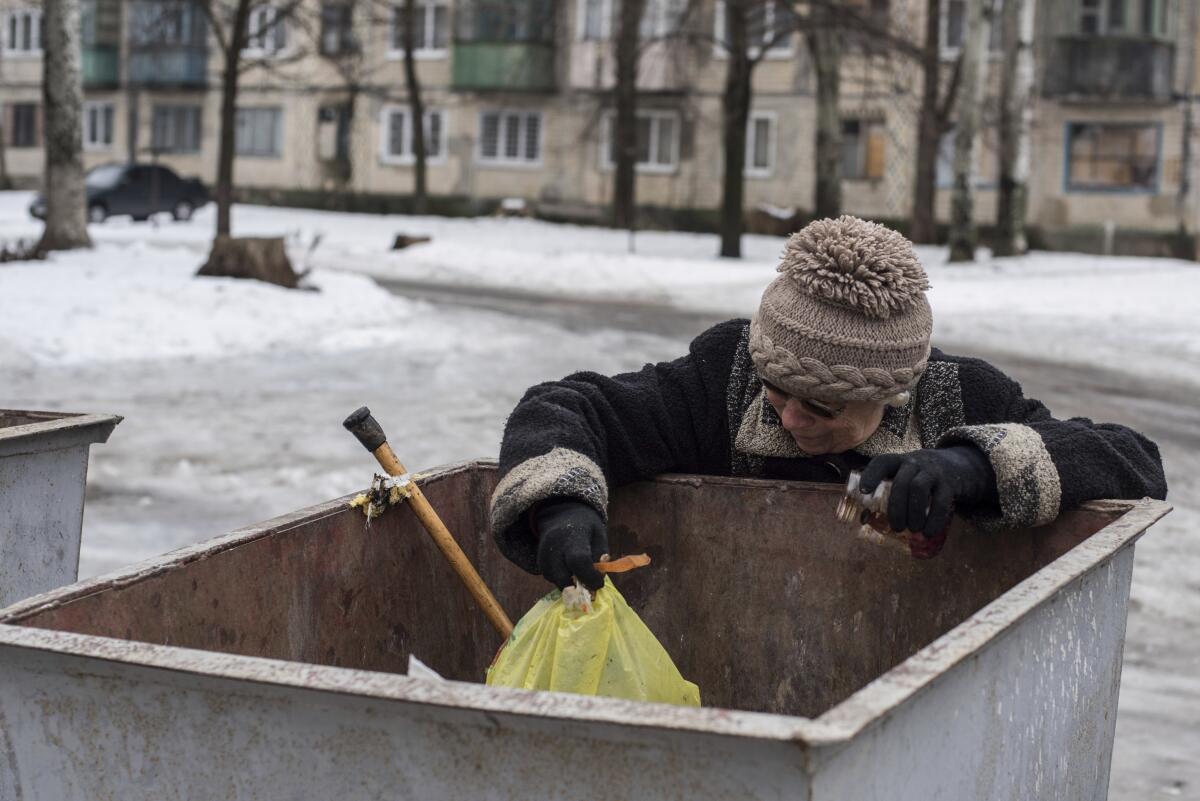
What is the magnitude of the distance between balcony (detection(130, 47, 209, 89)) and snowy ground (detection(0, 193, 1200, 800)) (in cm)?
2085

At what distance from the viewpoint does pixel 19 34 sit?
49719 millimetres

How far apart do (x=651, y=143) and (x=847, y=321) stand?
122ft

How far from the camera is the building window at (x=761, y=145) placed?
38000mm

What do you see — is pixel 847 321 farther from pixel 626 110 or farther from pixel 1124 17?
pixel 1124 17

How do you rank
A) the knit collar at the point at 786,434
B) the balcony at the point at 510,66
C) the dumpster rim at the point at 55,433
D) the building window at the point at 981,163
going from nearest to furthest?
the knit collar at the point at 786,434 → the dumpster rim at the point at 55,433 → the building window at the point at 981,163 → the balcony at the point at 510,66

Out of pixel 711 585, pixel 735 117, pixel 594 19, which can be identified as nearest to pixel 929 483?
pixel 711 585

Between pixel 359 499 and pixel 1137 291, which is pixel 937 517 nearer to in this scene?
pixel 359 499

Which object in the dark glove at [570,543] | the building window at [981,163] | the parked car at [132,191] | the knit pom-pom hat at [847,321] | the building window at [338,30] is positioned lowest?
the dark glove at [570,543]

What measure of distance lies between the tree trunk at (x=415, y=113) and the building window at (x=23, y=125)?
14.2 m

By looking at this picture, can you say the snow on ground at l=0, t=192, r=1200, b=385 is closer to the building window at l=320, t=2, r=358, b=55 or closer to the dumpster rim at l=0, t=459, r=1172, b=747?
the building window at l=320, t=2, r=358, b=55

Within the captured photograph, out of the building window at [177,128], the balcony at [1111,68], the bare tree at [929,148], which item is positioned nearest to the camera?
the bare tree at [929,148]

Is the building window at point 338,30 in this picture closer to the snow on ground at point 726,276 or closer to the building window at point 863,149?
the snow on ground at point 726,276

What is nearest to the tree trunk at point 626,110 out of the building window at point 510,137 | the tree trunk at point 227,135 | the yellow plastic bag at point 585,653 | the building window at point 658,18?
the building window at point 658,18

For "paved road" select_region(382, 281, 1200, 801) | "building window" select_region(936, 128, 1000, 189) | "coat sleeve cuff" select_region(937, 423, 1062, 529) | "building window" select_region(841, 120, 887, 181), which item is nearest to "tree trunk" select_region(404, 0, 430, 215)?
"building window" select_region(841, 120, 887, 181)
